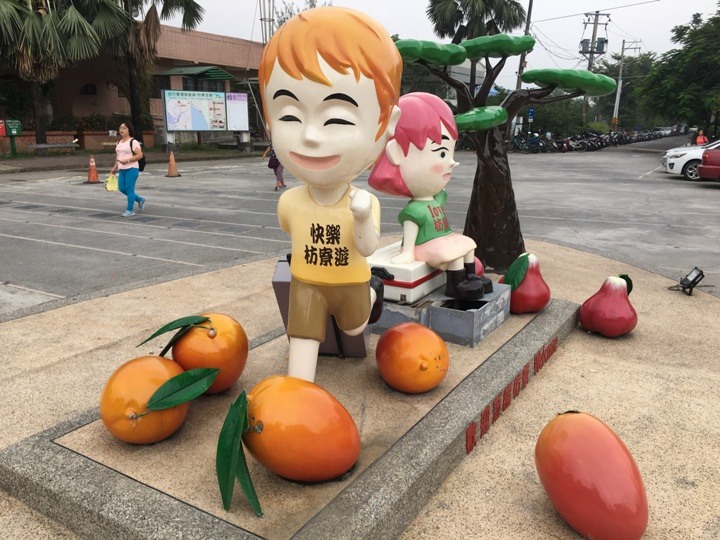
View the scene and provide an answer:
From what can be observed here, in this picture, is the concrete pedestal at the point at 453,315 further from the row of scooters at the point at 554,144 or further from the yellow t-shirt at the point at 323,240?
the row of scooters at the point at 554,144

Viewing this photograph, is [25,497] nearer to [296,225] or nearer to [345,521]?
[345,521]

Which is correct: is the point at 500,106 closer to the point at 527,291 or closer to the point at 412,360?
the point at 527,291

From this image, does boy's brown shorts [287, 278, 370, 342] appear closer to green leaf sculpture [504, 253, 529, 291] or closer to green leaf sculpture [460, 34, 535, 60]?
green leaf sculpture [504, 253, 529, 291]

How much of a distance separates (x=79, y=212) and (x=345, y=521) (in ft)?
31.0

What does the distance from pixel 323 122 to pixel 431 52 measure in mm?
2420

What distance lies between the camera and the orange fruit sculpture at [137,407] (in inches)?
92.7

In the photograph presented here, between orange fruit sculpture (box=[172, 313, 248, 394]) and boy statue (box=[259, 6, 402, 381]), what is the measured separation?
273mm

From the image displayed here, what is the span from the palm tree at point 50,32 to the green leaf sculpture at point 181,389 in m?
17.8

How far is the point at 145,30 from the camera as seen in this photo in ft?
65.0

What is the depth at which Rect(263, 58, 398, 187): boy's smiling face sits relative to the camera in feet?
7.91

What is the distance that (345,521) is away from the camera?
198cm

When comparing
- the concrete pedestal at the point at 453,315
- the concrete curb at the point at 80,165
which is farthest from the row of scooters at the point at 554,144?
the concrete pedestal at the point at 453,315

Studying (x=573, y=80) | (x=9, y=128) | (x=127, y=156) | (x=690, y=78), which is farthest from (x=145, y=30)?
(x=690, y=78)

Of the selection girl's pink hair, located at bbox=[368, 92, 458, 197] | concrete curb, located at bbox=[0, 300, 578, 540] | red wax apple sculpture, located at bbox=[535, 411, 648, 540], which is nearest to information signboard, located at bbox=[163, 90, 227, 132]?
girl's pink hair, located at bbox=[368, 92, 458, 197]
